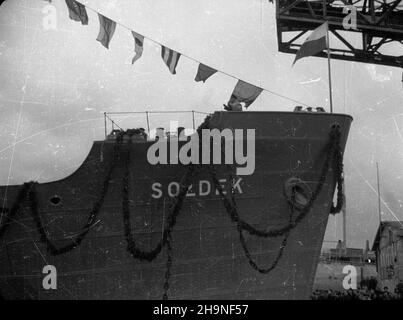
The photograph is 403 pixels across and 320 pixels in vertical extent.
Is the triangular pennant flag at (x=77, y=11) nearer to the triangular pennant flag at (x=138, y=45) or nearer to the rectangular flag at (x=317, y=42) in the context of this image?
the triangular pennant flag at (x=138, y=45)

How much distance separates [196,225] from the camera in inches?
353

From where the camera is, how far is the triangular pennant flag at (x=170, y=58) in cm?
1028

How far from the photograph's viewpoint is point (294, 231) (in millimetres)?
9133

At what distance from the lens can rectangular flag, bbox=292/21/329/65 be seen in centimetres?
936

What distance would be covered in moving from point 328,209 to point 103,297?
486 centimetres

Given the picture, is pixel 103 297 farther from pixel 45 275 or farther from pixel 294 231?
pixel 294 231

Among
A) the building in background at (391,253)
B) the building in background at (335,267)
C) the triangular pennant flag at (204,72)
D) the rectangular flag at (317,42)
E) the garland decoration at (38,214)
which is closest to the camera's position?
the garland decoration at (38,214)

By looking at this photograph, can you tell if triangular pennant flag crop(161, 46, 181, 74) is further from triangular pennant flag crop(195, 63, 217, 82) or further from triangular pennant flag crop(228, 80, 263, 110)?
triangular pennant flag crop(228, 80, 263, 110)

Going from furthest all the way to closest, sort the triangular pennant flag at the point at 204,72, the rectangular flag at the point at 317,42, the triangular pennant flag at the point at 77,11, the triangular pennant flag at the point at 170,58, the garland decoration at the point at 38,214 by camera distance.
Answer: the triangular pennant flag at the point at 170,58 < the triangular pennant flag at the point at 204,72 < the triangular pennant flag at the point at 77,11 < the rectangular flag at the point at 317,42 < the garland decoration at the point at 38,214

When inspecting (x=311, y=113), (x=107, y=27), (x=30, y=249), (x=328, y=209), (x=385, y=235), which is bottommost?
(x=385, y=235)

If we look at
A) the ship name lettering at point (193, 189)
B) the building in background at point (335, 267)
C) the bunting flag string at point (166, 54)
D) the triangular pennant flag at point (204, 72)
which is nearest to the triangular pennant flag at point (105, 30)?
the bunting flag string at point (166, 54)

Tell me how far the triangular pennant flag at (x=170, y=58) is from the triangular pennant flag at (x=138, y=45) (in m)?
0.49

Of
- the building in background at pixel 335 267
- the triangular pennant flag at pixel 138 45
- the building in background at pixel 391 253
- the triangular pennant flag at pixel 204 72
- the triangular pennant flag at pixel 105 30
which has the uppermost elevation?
the triangular pennant flag at pixel 105 30
